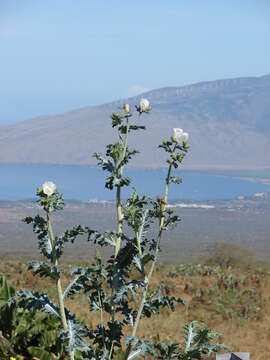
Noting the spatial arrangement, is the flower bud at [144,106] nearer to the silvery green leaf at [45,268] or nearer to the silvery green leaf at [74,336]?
the silvery green leaf at [45,268]

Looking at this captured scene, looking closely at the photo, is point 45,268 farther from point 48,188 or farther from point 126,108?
point 126,108

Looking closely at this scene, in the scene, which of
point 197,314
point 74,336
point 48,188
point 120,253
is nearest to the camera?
point 48,188

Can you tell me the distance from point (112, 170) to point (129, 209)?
1.00 feet

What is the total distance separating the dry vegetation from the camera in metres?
9.23

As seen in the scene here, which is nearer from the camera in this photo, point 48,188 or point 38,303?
point 48,188

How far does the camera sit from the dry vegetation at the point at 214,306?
923cm

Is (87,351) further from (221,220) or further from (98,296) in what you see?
(221,220)

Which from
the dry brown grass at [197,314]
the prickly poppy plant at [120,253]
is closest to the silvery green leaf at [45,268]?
the prickly poppy plant at [120,253]

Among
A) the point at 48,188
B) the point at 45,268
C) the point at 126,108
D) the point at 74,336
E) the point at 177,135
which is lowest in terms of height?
the point at 74,336

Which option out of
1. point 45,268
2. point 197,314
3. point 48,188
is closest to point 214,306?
point 197,314

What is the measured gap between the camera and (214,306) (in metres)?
11.5

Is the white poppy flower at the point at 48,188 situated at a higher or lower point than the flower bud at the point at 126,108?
lower

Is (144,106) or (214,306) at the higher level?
(144,106)

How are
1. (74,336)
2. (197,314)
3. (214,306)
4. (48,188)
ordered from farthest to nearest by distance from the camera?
(214,306), (197,314), (74,336), (48,188)
